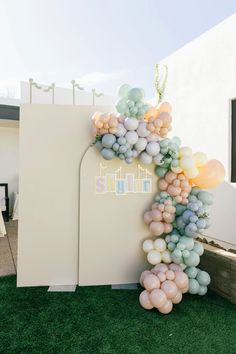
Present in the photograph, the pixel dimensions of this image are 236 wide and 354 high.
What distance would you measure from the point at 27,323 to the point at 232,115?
4.13 m

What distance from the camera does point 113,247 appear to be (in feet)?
11.0

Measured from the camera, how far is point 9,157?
26.7 feet

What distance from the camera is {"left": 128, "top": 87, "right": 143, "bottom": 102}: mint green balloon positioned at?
115 inches

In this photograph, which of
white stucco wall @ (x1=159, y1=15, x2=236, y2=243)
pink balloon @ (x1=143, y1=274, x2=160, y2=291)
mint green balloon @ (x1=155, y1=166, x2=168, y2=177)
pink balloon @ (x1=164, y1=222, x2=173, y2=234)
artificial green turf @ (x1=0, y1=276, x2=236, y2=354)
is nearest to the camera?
artificial green turf @ (x1=0, y1=276, x2=236, y2=354)

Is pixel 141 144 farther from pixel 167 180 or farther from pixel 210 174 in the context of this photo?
pixel 210 174

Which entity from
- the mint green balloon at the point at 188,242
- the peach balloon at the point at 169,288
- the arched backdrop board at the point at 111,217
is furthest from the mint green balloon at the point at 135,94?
the peach balloon at the point at 169,288

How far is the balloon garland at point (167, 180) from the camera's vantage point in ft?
9.45

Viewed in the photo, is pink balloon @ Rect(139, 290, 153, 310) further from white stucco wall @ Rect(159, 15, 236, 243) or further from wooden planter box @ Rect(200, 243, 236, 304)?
white stucco wall @ Rect(159, 15, 236, 243)

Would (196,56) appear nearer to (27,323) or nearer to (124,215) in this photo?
(124,215)

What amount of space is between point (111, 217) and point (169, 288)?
3.57ft

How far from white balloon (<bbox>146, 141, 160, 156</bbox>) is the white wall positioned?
20.7 ft

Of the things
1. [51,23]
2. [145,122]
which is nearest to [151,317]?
[145,122]

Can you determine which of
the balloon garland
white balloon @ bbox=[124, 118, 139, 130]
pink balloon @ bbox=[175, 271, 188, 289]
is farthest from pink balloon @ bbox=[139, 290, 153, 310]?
white balloon @ bbox=[124, 118, 139, 130]

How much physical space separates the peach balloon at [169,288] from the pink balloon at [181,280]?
7 cm
